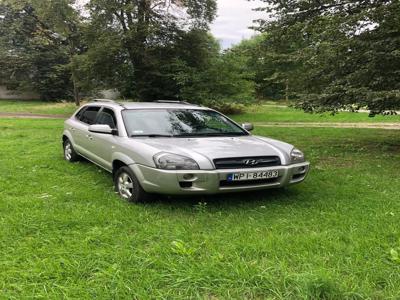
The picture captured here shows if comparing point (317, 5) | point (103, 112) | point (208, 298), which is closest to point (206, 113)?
point (103, 112)

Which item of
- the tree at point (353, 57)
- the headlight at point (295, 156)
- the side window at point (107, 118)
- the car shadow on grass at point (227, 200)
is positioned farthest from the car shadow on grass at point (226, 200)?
the tree at point (353, 57)

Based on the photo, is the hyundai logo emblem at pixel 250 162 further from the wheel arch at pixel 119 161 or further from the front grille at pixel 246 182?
the wheel arch at pixel 119 161

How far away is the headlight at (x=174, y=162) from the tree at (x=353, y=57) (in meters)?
4.41

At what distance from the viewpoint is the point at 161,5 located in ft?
76.4

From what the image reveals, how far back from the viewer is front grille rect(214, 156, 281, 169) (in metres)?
5.00

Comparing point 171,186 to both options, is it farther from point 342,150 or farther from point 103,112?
point 342,150

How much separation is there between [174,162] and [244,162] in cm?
84

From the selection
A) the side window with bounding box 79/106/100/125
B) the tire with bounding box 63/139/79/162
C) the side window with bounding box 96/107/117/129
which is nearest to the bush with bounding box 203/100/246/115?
the tire with bounding box 63/139/79/162

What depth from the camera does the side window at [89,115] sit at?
24.3ft

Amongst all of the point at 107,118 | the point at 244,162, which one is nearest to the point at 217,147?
the point at 244,162

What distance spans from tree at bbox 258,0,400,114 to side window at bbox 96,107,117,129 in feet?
15.4

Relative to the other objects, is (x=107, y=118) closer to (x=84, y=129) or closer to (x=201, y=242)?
(x=84, y=129)

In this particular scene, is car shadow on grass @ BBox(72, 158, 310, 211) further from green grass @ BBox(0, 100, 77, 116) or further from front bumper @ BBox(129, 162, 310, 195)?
green grass @ BBox(0, 100, 77, 116)

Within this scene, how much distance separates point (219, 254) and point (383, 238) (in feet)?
5.46
